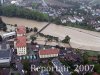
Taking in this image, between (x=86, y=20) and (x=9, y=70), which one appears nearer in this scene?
(x=9, y=70)

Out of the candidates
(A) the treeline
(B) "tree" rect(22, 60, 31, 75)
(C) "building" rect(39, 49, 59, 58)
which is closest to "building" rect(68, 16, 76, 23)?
(A) the treeline

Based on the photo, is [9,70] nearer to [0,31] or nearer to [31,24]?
[0,31]

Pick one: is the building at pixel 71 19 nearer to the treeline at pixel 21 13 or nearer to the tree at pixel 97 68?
the treeline at pixel 21 13

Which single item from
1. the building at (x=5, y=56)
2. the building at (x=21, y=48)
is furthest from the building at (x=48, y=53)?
the building at (x=5, y=56)

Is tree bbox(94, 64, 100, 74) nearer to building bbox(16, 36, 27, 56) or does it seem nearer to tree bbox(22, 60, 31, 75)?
tree bbox(22, 60, 31, 75)

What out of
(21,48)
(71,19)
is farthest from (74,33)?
(21,48)

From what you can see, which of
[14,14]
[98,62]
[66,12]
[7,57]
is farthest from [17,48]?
[66,12]
